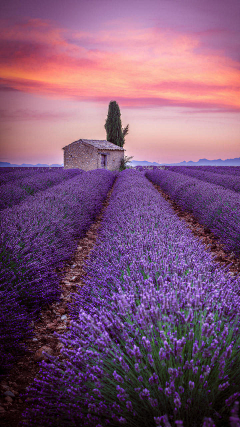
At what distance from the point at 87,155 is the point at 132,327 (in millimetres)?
23821

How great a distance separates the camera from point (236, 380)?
1064 millimetres

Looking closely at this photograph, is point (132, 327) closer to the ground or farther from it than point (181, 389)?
farther from it

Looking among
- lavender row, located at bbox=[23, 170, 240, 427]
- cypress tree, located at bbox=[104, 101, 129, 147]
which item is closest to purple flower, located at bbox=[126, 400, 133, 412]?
lavender row, located at bbox=[23, 170, 240, 427]

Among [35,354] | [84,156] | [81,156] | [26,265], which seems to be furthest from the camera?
[81,156]

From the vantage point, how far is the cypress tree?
31.6 metres

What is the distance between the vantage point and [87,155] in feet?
78.6

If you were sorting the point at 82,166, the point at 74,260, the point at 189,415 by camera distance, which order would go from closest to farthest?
1. the point at 189,415
2. the point at 74,260
3. the point at 82,166

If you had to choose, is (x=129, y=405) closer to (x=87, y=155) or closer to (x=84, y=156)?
(x=87, y=155)

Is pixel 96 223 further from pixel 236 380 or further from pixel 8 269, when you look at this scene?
pixel 236 380

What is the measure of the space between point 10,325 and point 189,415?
1458 mm

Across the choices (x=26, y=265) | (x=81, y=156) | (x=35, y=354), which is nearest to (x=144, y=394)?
(x=35, y=354)

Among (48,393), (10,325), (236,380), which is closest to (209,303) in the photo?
(236,380)

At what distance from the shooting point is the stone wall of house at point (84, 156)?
23688mm

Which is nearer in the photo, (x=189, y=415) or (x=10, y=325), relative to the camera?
(x=189, y=415)
